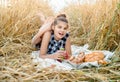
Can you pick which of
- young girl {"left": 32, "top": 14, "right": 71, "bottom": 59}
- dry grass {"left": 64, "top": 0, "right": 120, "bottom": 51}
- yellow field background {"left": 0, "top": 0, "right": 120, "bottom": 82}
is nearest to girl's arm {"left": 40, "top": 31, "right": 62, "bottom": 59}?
young girl {"left": 32, "top": 14, "right": 71, "bottom": 59}

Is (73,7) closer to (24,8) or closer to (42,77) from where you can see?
(24,8)

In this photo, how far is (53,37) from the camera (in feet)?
12.0

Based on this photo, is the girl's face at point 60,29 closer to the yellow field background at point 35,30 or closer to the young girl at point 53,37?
the young girl at point 53,37

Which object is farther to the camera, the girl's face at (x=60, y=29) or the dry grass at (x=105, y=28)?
the dry grass at (x=105, y=28)

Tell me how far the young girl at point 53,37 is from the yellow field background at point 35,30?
181mm

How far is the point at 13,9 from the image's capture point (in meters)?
4.29

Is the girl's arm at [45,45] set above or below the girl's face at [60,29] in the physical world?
below

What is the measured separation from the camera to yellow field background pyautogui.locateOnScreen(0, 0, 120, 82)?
2535mm

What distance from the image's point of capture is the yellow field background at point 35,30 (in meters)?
2.54

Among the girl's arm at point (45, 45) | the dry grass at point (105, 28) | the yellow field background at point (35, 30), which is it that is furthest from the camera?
the dry grass at point (105, 28)

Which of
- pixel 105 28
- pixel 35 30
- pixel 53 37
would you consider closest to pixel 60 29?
pixel 53 37

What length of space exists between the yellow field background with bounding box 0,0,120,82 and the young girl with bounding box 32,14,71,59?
0.59 feet

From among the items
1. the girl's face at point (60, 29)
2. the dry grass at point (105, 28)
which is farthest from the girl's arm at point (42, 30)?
the dry grass at point (105, 28)

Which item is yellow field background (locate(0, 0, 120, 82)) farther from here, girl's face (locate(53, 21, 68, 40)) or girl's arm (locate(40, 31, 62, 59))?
girl's face (locate(53, 21, 68, 40))
